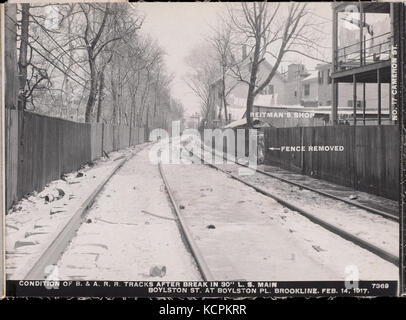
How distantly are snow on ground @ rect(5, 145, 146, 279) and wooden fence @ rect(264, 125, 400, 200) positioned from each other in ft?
14.8

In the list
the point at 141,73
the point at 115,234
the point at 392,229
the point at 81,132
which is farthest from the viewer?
the point at 141,73

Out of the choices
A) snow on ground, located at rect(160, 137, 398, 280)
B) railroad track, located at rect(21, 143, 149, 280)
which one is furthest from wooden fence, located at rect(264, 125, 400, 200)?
railroad track, located at rect(21, 143, 149, 280)

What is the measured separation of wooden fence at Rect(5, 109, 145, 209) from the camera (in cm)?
665

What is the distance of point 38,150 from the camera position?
347 inches

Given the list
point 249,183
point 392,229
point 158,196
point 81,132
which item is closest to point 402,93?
point 392,229

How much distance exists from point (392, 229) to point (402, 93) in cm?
200

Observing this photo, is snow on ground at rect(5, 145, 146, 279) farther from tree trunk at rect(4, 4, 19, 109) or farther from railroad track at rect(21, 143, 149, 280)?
tree trunk at rect(4, 4, 19, 109)

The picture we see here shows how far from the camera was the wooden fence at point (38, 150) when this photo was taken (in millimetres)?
6648

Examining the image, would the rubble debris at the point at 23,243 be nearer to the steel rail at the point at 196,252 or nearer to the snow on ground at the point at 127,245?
the snow on ground at the point at 127,245

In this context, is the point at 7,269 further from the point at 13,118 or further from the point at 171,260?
the point at 13,118

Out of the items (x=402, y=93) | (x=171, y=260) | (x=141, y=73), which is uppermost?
(x=141, y=73)

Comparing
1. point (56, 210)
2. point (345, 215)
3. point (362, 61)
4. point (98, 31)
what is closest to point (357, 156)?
point (345, 215)

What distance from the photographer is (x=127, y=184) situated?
11.4m

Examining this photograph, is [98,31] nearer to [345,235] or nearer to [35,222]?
[35,222]
